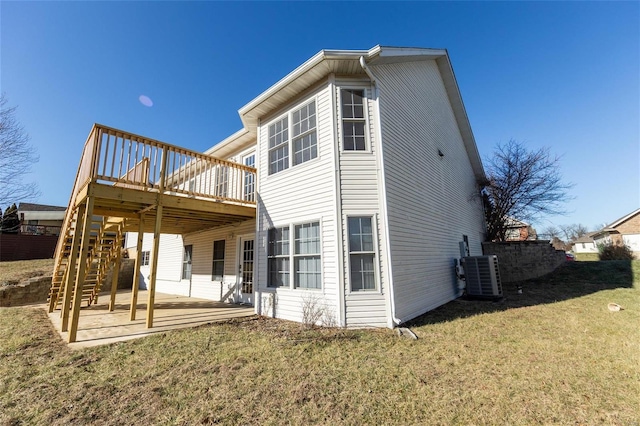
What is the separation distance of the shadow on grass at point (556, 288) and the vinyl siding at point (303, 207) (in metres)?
2.36

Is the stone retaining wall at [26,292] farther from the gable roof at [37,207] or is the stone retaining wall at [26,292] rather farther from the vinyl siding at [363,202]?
the gable roof at [37,207]

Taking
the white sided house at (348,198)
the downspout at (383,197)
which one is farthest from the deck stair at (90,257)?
the downspout at (383,197)

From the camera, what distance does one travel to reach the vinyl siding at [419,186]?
646 centimetres

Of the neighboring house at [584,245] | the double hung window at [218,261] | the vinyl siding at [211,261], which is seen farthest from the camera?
the neighboring house at [584,245]

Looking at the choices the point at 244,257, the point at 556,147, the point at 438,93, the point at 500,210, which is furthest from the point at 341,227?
the point at 556,147

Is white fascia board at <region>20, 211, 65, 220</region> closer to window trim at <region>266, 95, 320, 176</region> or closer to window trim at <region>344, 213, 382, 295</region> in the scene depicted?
window trim at <region>266, 95, 320, 176</region>

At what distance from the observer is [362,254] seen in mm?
5969

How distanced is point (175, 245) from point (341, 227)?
11.0 metres

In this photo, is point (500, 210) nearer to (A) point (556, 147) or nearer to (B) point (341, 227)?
(A) point (556, 147)

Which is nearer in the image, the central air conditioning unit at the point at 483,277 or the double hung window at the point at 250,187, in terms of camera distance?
the central air conditioning unit at the point at 483,277

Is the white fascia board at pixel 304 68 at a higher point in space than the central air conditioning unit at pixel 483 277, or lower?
higher

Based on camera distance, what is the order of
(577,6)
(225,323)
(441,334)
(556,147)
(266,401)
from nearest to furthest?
(266,401) → (441,334) → (225,323) → (577,6) → (556,147)

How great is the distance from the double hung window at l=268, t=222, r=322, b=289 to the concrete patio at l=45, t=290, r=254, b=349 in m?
1.64

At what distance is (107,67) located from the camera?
31.8 feet
